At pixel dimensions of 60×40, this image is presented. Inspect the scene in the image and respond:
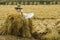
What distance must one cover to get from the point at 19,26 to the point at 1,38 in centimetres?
62

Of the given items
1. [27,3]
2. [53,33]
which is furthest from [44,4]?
[53,33]

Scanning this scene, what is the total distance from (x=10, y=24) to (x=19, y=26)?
0.28 metres

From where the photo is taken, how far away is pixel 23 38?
830 centimetres

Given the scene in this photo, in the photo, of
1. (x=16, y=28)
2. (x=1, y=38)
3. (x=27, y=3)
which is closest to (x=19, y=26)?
(x=16, y=28)

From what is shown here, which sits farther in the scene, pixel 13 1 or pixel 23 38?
pixel 13 1

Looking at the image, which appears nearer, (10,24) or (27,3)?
(10,24)

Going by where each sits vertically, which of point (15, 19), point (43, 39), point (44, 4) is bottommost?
point (44, 4)

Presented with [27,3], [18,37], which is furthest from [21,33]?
[27,3]

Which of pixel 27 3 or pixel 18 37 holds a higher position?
pixel 18 37

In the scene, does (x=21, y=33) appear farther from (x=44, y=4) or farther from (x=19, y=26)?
(x=44, y=4)

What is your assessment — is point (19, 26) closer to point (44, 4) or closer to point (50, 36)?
point (50, 36)

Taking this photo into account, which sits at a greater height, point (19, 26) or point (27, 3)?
point (19, 26)

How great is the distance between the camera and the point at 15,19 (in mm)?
8336

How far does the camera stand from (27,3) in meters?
21.6
